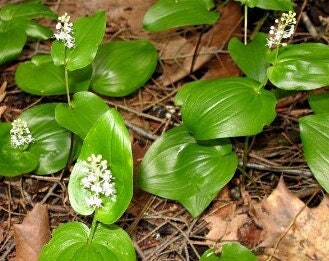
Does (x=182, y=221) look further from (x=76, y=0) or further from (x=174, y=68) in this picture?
(x=76, y=0)

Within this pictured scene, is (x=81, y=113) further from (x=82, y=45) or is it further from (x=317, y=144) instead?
(x=317, y=144)

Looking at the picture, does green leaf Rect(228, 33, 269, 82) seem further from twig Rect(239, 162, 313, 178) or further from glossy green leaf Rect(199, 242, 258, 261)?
glossy green leaf Rect(199, 242, 258, 261)

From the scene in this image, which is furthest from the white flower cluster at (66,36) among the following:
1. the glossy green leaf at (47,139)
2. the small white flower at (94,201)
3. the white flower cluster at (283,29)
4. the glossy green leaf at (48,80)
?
the white flower cluster at (283,29)

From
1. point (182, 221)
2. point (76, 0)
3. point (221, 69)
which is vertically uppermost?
point (76, 0)

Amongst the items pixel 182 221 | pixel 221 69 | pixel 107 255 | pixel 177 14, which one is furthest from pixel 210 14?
pixel 107 255

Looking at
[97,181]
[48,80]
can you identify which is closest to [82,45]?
[48,80]
